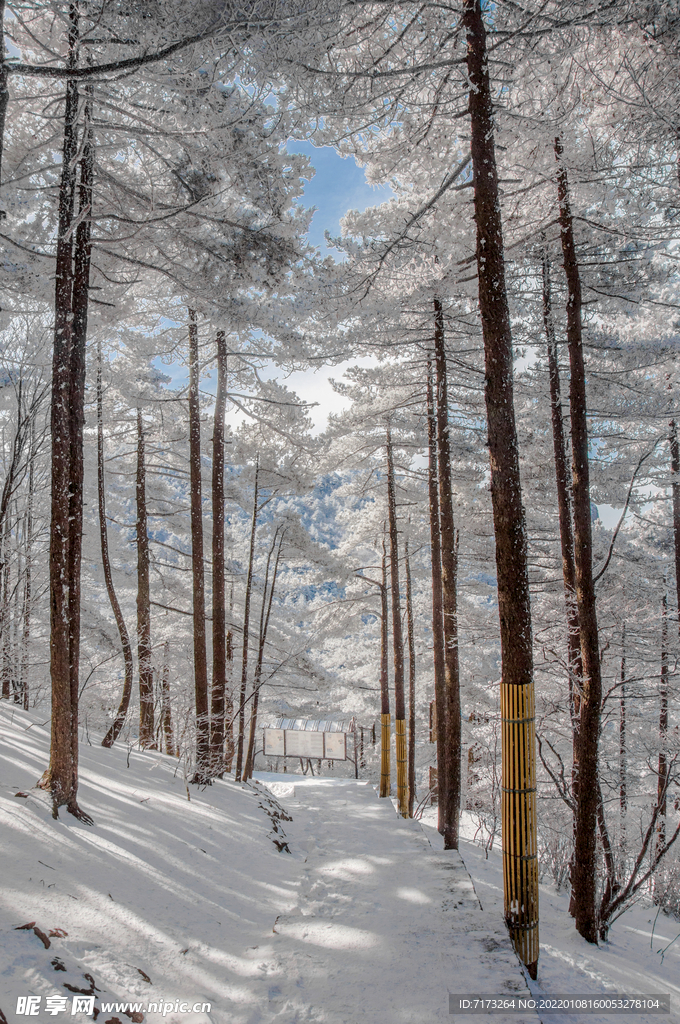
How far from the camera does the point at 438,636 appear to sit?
29.5 ft

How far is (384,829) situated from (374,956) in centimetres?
520

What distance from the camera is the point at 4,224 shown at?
624 centimetres

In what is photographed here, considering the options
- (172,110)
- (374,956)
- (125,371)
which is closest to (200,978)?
(374,956)

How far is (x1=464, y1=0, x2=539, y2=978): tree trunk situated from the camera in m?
3.65

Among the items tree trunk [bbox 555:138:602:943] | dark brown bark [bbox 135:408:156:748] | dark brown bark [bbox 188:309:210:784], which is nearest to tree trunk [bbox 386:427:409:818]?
dark brown bark [bbox 188:309:210:784]

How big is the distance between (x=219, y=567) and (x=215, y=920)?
594cm

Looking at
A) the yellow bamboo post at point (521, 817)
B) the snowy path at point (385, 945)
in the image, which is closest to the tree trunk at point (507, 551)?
the yellow bamboo post at point (521, 817)

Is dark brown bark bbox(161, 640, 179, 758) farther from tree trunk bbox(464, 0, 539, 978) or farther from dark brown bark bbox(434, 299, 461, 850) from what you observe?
tree trunk bbox(464, 0, 539, 978)

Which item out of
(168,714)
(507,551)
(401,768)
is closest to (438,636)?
(507,551)

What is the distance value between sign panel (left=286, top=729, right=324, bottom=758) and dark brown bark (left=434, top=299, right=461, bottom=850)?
1565 centimetres

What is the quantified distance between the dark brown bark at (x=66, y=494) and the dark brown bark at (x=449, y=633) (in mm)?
5045

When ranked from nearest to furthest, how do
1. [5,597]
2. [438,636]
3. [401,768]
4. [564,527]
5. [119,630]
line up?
[5,597]
[564,527]
[438,636]
[119,630]
[401,768]

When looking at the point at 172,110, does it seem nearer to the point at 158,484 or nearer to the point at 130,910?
the point at 130,910

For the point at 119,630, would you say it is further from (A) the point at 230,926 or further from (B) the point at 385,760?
(B) the point at 385,760
